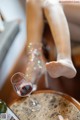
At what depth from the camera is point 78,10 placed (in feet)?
3.95

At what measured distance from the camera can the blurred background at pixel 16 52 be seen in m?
1.32

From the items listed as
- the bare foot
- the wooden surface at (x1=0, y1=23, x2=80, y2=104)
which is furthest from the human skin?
the wooden surface at (x1=0, y1=23, x2=80, y2=104)

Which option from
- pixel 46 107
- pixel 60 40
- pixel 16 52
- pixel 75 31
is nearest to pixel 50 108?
pixel 46 107

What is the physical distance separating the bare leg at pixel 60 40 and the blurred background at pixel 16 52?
0.14 meters

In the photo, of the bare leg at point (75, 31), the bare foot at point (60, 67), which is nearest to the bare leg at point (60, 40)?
the bare foot at point (60, 67)

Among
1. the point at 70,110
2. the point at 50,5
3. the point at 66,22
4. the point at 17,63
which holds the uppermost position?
the point at 50,5

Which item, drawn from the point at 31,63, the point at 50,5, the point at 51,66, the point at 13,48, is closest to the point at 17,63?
the point at 13,48

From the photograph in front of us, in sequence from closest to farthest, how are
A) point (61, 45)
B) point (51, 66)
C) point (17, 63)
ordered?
point (51, 66), point (61, 45), point (17, 63)

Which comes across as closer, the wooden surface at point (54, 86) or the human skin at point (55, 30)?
the human skin at point (55, 30)

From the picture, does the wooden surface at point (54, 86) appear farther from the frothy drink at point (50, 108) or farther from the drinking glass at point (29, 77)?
the frothy drink at point (50, 108)

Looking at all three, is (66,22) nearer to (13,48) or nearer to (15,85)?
(15,85)

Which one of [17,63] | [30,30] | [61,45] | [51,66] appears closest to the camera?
[51,66]

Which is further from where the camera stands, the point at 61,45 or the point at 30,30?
the point at 30,30

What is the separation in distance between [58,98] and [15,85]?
0.24 metres
